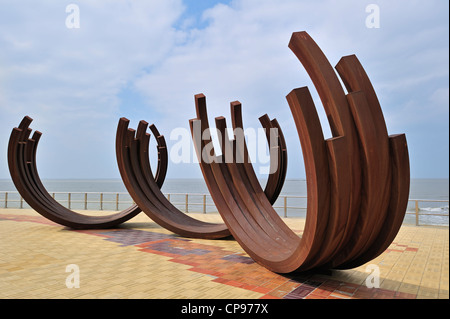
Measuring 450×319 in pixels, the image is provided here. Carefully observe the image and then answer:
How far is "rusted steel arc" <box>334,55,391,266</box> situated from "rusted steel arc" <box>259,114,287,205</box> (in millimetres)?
3149

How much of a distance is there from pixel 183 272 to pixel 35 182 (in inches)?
282

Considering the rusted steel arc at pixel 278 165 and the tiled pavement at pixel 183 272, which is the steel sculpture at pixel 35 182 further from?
the rusted steel arc at pixel 278 165

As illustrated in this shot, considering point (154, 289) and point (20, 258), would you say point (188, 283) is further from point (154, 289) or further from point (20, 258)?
point (20, 258)

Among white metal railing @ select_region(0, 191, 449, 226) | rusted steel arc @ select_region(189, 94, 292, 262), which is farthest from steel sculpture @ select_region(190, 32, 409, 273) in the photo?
white metal railing @ select_region(0, 191, 449, 226)

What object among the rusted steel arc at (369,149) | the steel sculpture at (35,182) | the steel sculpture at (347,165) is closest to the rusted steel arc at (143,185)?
the steel sculpture at (35,182)

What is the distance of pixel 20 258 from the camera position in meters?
5.80

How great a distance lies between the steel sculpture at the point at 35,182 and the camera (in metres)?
9.30

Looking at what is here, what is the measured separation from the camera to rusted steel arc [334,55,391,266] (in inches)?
142

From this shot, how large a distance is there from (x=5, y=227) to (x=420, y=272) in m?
10.6

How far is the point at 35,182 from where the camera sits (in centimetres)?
986

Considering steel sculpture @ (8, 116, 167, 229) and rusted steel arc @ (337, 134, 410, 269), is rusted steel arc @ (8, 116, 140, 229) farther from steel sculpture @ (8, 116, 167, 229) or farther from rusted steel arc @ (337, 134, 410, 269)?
rusted steel arc @ (337, 134, 410, 269)

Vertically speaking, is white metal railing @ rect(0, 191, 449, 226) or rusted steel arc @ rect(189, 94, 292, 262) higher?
rusted steel arc @ rect(189, 94, 292, 262)

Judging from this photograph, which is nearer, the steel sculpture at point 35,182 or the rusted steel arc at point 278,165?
the rusted steel arc at point 278,165

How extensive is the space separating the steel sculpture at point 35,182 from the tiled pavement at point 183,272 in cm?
145
